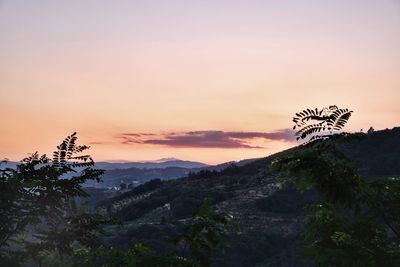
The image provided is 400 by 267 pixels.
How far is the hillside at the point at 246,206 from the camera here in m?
44.4

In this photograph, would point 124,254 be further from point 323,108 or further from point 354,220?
point 354,220

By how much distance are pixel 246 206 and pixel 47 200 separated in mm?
50679

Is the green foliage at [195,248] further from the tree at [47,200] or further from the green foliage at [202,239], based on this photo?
the tree at [47,200]

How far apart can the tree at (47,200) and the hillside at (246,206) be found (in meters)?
21.6

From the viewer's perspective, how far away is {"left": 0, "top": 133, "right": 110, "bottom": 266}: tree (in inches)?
365

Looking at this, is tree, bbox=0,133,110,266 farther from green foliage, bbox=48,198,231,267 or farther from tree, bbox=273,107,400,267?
tree, bbox=273,107,400,267

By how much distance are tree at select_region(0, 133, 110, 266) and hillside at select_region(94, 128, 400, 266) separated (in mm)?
21610

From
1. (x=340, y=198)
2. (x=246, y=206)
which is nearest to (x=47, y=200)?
(x=340, y=198)

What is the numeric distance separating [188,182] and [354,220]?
6975cm

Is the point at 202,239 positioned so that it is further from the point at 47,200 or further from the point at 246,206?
the point at 246,206

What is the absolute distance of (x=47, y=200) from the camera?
368 inches

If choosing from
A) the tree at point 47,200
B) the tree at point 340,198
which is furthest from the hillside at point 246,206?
the tree at point 47,200

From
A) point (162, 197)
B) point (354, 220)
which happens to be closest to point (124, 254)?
point (354, 220)

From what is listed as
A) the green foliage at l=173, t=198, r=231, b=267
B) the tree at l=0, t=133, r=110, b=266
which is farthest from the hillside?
the green foliage at l=173, t=198, r=231, b=267
